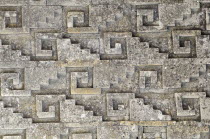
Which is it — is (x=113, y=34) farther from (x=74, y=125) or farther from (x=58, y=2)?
(x=74, y=125)

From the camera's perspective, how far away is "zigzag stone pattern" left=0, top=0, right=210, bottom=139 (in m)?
2.39

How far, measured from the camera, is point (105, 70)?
2.40m

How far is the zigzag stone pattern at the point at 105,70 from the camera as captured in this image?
7.85 ft

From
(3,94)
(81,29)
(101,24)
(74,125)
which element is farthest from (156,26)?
(3,94)

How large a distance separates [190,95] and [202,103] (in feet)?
0.39

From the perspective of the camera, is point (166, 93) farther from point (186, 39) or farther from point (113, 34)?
point (113, 34)

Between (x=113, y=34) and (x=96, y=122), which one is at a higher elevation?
(x=113, y=34)

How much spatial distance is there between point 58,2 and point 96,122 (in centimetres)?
107

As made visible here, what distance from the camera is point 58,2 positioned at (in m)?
2.42

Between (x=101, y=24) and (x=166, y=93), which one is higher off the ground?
(x=101, y=24)

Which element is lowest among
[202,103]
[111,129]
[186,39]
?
[111,129]

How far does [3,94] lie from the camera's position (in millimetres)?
2400

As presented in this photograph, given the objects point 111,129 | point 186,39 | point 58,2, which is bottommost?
point 111,129

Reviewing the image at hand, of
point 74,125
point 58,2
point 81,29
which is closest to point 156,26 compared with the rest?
point 81,29
